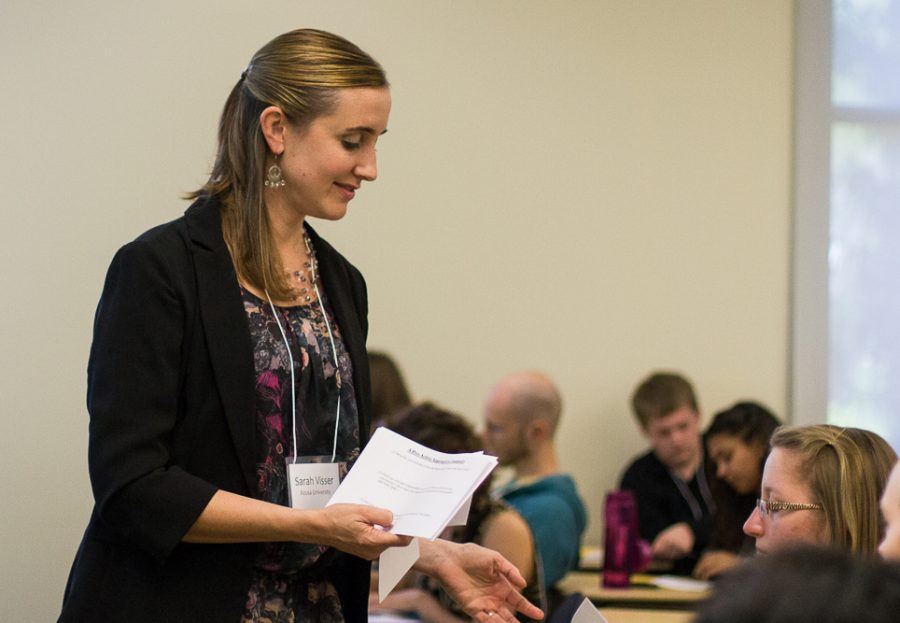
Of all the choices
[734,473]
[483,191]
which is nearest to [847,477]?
[734,473]

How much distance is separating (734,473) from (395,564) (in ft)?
10.1

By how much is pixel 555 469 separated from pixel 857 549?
2.47 m

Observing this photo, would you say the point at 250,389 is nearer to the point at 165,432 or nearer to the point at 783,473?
the point at 165,432

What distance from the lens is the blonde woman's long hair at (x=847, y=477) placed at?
200 centimetres

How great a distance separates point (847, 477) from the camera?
2037 mm

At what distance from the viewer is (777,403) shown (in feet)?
19.1

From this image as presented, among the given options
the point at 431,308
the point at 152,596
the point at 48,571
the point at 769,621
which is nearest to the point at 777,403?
the point at 431,308

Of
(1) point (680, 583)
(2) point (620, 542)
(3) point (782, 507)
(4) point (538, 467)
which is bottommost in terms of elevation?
(1) point (680, 583)

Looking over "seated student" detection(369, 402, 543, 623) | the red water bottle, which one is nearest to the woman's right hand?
"seated student" detection(369, 402, 543, 623)

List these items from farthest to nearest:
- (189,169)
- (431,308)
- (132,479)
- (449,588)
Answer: (431,308), (189,169), (449,588), (132,479)

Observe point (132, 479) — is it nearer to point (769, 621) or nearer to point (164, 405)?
point (164, 405)

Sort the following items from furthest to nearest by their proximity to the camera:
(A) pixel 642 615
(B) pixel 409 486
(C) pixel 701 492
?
(C) pixel 701 492, (A) pixel 642 615, (B) pixel 409 486

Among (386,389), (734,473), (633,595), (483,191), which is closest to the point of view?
(633,595)

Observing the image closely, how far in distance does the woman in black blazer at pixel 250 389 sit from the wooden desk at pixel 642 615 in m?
1.58
